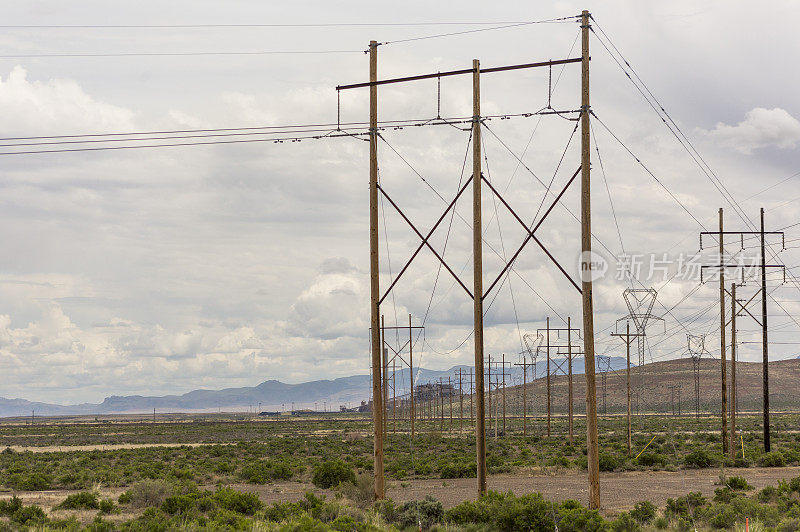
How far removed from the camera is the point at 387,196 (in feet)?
88.9

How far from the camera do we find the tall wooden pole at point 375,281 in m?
26.7

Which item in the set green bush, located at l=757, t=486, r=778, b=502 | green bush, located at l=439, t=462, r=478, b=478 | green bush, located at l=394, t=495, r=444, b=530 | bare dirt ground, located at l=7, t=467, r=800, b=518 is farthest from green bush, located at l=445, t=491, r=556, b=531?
green bush, located at l=439, t=462, r=478, b=478

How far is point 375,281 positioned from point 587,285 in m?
7.07

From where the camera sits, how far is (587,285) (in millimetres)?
24578

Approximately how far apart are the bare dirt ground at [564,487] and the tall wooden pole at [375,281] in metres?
4.60

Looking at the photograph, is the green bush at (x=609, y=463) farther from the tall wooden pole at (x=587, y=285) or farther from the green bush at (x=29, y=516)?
the green bush at (x=29, y=516)

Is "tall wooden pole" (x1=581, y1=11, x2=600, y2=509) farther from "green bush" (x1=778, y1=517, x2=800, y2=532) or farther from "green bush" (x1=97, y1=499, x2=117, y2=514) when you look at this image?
"green bush" (x1=97, y1=499, x2=117, y2=514)

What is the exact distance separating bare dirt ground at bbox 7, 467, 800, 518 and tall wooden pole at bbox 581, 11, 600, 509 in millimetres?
5367

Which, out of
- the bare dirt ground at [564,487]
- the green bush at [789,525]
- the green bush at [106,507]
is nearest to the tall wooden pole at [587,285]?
the green bush at [789,525]

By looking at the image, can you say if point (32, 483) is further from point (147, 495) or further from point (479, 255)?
point (479, 255)

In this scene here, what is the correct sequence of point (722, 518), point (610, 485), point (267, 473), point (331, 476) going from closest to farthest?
point (722, 518) < point (610, 485) < point (331, 476) < point (267, 473)

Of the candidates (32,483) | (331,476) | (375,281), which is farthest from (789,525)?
(32,483)

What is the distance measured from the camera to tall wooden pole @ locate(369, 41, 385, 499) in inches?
1050

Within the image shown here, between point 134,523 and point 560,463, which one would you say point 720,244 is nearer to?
point 560,463
